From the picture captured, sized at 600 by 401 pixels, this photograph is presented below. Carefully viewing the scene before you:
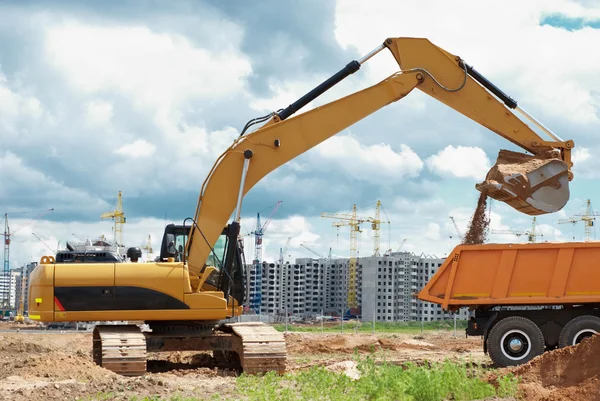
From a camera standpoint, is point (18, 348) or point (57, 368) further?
point (18, 348)

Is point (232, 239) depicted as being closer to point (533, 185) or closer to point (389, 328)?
point (533, 185)

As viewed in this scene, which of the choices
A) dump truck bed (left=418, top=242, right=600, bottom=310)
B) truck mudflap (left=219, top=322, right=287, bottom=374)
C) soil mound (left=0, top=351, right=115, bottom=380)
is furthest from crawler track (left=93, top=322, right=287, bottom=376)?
dump truck bed (left=418, top=242, right=600, bottom=310)

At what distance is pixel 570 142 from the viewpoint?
59.8ft

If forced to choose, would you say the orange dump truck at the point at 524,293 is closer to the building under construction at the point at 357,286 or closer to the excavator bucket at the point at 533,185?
the excavator bucket at the point at 533,185

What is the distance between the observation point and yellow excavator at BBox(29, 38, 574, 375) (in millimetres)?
16188

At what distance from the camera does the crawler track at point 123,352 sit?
50.9 ft

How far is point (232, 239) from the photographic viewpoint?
54.0 ft

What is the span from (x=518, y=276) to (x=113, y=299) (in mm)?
8281

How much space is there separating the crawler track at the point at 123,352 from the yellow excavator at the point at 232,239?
19 millimetres

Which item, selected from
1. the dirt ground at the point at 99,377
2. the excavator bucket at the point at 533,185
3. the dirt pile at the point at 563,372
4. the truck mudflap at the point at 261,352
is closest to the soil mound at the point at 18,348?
the dirt ground at the point at 99,377

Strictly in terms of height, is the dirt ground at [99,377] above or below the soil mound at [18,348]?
above

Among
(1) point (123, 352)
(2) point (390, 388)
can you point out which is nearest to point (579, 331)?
(2) point (390, 388)

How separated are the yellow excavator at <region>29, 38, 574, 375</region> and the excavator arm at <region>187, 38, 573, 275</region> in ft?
0.07

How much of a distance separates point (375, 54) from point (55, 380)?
8958mm
